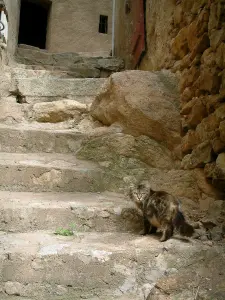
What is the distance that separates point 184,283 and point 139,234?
26.6 inches

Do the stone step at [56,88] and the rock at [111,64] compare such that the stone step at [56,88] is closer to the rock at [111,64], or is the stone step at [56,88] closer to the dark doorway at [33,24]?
the rock at [111,64]

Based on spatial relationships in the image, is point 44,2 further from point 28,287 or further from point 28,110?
point 28,287

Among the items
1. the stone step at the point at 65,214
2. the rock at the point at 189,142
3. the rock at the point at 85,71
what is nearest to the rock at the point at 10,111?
the stone step at the point at 65,214

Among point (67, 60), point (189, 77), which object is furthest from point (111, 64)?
point (189, 77)

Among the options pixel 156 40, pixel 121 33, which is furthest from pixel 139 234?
pixel 121 33

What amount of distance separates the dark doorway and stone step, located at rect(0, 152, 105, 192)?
11446 millimetres

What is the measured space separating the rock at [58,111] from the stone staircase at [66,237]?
0.53 meters

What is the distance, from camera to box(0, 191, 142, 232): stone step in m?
2.46

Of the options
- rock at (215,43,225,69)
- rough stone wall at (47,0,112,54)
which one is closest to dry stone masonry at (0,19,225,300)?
rock at (215,43,225,69)

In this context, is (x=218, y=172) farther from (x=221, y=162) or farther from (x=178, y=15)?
(x=178, y=15)

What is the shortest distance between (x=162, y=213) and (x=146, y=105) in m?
1.42

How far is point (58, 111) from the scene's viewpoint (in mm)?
4574

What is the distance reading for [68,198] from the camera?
284cm

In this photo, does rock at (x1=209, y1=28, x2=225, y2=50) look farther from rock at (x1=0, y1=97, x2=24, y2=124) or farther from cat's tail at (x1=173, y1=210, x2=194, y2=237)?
rock at (x1=0, y1=97, x2=24, y2=124)
